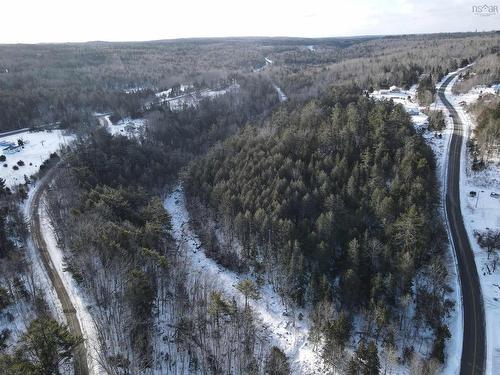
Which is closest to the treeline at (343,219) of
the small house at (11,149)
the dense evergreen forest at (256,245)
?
the dense evergreen forest at (256,245)

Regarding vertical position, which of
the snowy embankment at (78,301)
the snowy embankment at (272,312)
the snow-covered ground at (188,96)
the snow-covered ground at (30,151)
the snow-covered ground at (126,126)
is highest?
the snow-covered ground at (188,96)

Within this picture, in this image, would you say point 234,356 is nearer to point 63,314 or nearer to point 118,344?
point 118,344

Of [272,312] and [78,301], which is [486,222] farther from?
[78,301]

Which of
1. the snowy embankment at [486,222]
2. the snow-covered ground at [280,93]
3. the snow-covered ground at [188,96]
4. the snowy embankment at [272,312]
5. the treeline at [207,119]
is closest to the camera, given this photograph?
the snowy embankment at [486,222]

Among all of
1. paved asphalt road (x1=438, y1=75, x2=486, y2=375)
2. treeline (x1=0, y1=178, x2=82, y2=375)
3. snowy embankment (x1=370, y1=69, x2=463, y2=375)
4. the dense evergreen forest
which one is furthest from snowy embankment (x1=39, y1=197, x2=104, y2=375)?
paved asphalt road (x1=438, y1=75, x2=486, y2=375)

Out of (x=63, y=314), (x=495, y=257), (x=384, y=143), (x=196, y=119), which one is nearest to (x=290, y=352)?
(x=63, y=314)

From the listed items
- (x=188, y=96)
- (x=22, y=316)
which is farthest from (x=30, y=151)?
(x=188, y=96)

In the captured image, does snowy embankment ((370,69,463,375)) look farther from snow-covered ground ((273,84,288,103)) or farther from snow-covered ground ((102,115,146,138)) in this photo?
snow-covered ground ((102,115,146,138))

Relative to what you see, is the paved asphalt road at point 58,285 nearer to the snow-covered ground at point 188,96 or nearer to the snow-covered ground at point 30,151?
the snow-covered ground at point 30,151
